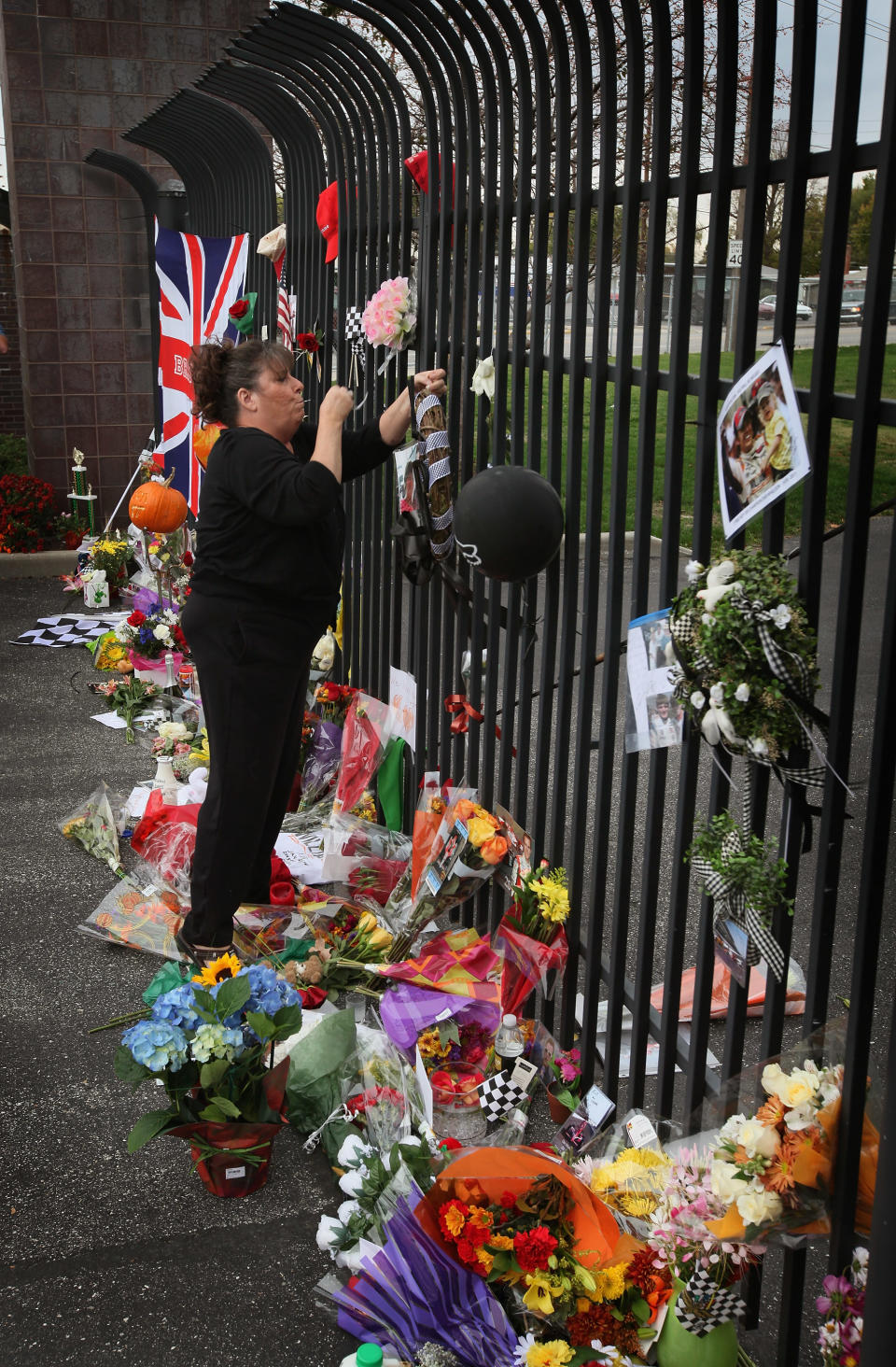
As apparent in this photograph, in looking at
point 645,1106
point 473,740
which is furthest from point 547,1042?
point 473,740

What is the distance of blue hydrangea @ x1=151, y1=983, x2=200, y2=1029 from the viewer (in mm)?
2885

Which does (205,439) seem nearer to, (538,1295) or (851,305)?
(851,305)

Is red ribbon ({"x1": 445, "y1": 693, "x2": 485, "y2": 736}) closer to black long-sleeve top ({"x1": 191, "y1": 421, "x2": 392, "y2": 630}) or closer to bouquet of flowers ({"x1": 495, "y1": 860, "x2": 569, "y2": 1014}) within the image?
black long-sleeve top ({"x1": 191, "y1": 421, "x2": 392, "y2": 630})

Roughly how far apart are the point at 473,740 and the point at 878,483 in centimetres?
650

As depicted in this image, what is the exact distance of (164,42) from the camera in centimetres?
981

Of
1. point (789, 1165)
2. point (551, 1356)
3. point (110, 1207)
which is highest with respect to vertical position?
point (789, 1165)

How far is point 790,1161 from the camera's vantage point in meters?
2.12

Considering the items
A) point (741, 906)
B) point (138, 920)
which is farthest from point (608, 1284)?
point (138, 920)

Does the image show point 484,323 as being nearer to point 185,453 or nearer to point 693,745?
point 693,745

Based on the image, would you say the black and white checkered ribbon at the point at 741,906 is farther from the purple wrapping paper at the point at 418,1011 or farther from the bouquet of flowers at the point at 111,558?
the bouquet of flowers at the point at 111,558

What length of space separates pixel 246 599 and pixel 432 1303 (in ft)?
6.80

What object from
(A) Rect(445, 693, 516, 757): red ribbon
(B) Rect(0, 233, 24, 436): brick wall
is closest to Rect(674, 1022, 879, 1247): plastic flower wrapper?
(A) Rect(445, 693, 516, 757): red ribbon

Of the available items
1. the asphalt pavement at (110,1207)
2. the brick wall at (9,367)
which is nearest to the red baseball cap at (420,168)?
the asphalt pavement at (110,1207)

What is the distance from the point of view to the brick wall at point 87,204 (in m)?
9.64
